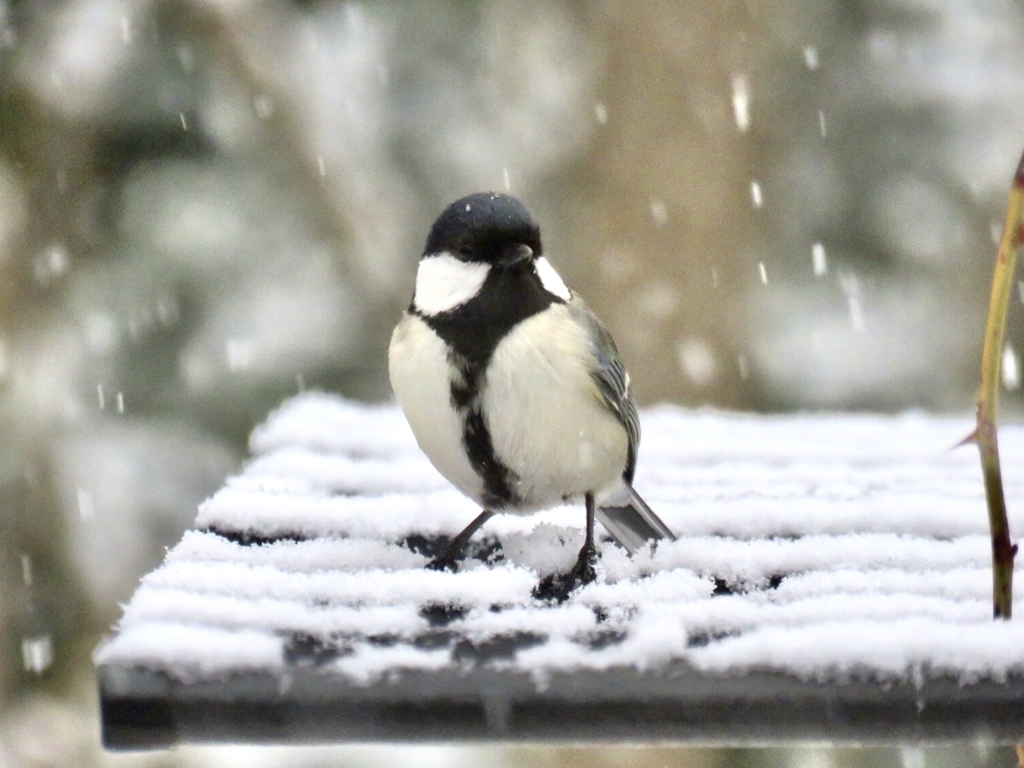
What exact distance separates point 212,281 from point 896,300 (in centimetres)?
355

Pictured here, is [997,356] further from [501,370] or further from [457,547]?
[457,547]

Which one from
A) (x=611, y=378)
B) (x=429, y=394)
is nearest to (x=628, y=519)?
(x=611, y=378)

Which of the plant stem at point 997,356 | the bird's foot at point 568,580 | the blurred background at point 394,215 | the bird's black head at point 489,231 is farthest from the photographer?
the blurred background at point 394,215

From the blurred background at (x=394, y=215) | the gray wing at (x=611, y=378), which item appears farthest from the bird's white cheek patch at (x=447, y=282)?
the blurred background at (x=394, y=215)

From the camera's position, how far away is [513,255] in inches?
77.8

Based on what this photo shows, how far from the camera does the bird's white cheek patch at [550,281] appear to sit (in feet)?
6.93

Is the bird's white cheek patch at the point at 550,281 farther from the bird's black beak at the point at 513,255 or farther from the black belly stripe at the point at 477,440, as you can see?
the black belly stripe at the point at 477,440

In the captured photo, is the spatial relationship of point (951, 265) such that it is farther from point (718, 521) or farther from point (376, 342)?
point (718, 521)

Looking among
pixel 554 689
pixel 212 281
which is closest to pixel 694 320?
pixel 212 281

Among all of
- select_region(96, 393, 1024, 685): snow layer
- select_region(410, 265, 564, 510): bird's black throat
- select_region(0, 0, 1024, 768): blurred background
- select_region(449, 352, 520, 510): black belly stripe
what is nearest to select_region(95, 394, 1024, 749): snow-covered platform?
select_region(96, 393, 1024, 685): snow layer

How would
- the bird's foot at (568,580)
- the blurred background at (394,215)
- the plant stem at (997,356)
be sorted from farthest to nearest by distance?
the blurred background at (394,215), the bird's foot at (568,580), the plant stem at (997,356)

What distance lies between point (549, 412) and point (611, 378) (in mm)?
199

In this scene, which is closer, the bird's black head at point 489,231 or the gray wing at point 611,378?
the bird's black head at point 489,231

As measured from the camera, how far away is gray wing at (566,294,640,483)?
216 centimetres
